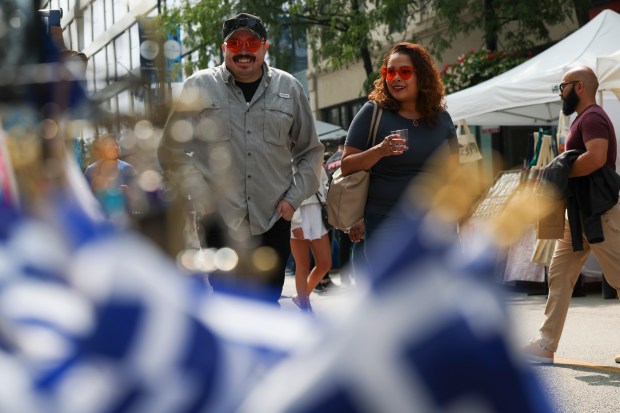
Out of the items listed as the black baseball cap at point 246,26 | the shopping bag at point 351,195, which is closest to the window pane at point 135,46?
the black baseball cap at point 246,26

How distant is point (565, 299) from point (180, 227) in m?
4.95

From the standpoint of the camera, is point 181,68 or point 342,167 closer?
point 181,68

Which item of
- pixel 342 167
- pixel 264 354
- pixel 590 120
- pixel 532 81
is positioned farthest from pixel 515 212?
pixel 532 81

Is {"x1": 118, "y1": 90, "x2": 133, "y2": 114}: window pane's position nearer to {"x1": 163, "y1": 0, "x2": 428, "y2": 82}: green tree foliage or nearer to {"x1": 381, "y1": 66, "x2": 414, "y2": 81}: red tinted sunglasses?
{"x1": 381, "y1": 66, "x2": 414, "y2": 81}: red tinted sunglasses

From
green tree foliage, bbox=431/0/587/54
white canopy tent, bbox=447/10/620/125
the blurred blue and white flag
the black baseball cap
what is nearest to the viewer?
the blurred blue and white flag

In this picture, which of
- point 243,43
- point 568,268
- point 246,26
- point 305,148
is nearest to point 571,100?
point 568,268

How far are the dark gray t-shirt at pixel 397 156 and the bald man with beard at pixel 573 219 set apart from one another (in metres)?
1.19

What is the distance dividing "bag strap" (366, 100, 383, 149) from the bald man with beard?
1387 mm

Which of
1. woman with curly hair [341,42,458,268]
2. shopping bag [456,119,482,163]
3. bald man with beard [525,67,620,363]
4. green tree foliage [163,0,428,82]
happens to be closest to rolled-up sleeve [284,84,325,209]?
woman with curly hair [341,42,458,268]

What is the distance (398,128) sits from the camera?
4410 mm

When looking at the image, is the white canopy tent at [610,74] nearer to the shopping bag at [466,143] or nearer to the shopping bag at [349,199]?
the shopping bag at [466,143]

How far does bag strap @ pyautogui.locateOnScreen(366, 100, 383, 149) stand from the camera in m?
4.46

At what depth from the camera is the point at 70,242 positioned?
76 cm

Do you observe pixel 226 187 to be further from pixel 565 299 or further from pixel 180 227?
pixel 565 299
